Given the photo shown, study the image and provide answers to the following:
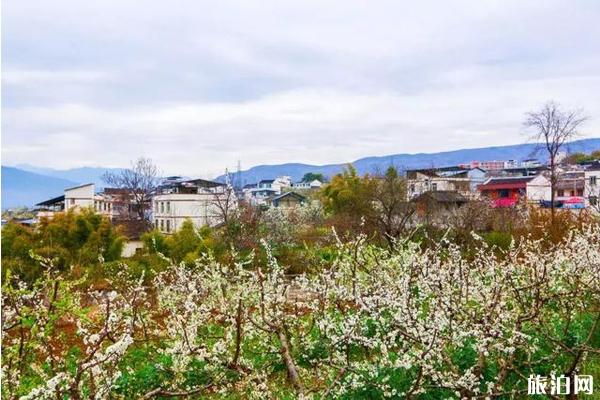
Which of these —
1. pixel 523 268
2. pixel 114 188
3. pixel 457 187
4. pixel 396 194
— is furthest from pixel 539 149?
pixel 114 188

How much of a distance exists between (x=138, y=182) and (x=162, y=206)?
10.9 ft

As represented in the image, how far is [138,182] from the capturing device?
38875 millimetres

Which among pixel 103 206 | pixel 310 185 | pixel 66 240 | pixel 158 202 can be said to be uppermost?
pixel 310 185

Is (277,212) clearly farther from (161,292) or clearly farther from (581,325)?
(581,325)

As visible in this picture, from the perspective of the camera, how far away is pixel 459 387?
4.26 meters

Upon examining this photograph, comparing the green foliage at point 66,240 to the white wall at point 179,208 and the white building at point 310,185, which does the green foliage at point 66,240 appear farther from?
the white building at point 310,185

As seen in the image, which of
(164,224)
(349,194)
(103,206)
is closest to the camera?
(349,194)

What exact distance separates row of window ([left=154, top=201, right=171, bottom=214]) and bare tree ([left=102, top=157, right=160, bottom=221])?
0.58 meters

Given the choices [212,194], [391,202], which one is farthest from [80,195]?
[391,202]

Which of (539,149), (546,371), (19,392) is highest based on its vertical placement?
(539,149)

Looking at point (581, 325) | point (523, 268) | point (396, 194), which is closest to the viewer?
point (581, 325)

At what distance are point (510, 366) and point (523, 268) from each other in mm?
2681

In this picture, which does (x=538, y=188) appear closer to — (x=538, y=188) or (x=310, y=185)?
(x=538, y=188)

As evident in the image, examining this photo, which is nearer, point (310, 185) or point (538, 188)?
point (538, 188)
